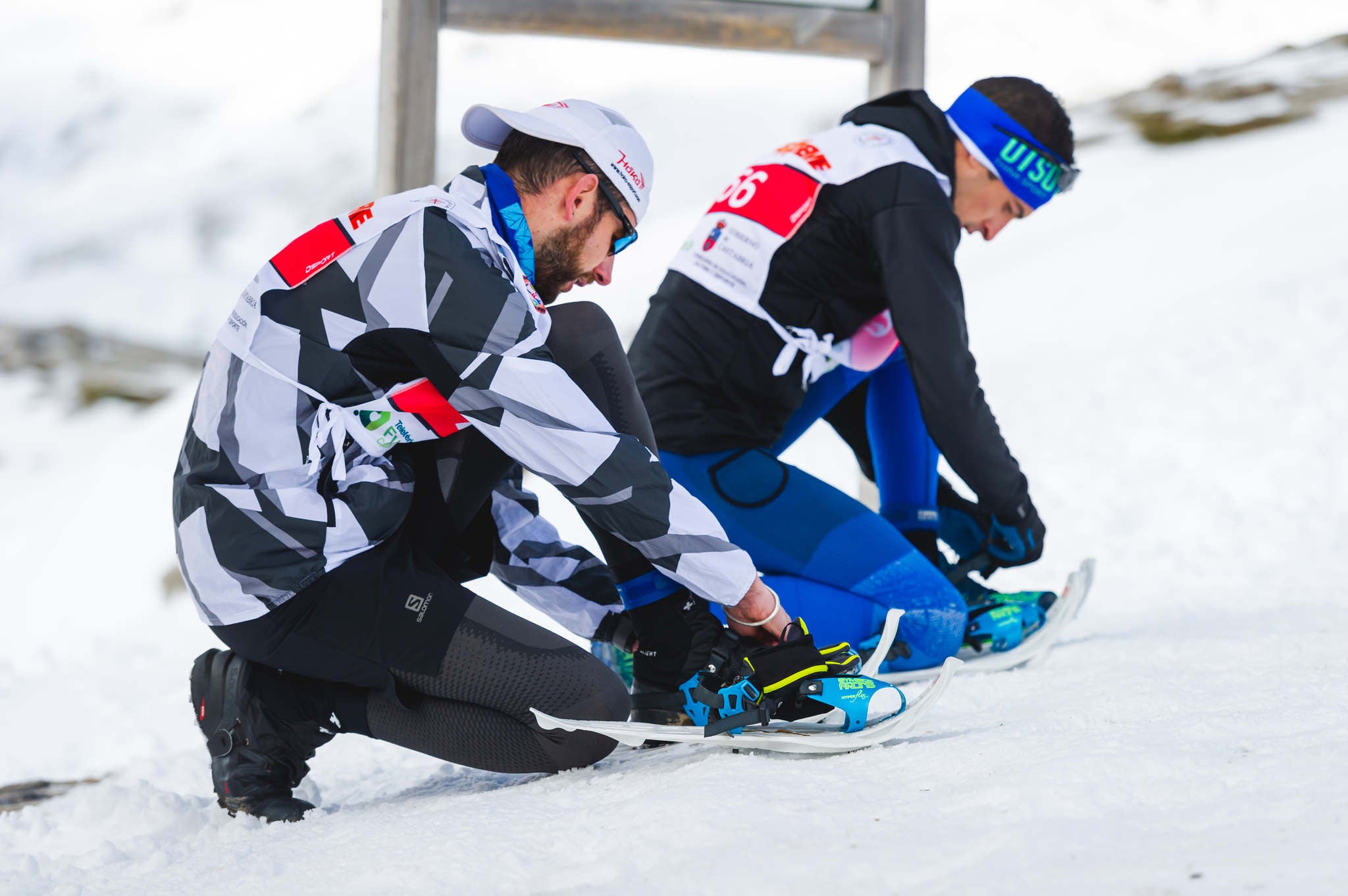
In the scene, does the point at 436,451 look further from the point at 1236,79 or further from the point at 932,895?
the point at 1236,79

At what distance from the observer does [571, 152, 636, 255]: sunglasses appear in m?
1.76

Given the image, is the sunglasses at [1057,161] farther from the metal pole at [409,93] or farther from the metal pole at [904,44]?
the metal pole at [409,93]

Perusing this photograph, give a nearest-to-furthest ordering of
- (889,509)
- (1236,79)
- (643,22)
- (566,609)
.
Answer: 1. (566,609)
2. (889,509)
3. (643,22)
4. (1236,79)

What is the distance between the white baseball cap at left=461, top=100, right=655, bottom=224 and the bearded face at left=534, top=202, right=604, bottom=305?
0.07m

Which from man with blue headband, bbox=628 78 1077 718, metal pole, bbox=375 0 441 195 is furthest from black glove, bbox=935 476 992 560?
metal pole, bbox=375 0 441 195

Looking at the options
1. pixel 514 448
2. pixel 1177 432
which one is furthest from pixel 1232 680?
pixel 1177 432

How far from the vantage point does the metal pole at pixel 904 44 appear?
3.69 m

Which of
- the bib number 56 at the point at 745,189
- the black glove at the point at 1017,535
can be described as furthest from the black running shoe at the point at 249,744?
the black glove at the point at 1017,535

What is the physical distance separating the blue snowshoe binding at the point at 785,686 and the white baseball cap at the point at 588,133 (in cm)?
73

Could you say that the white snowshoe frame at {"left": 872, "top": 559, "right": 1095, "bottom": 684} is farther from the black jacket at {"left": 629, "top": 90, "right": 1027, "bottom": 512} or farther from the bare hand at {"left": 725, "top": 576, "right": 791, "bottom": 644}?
the bare hand at {"left": 725, "top": 576, "right": 791, "bottom": 644}

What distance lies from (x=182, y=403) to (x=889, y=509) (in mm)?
7101

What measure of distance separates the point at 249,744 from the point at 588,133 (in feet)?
3.54

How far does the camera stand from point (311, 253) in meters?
1.64

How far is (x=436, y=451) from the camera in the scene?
6.02 ft
